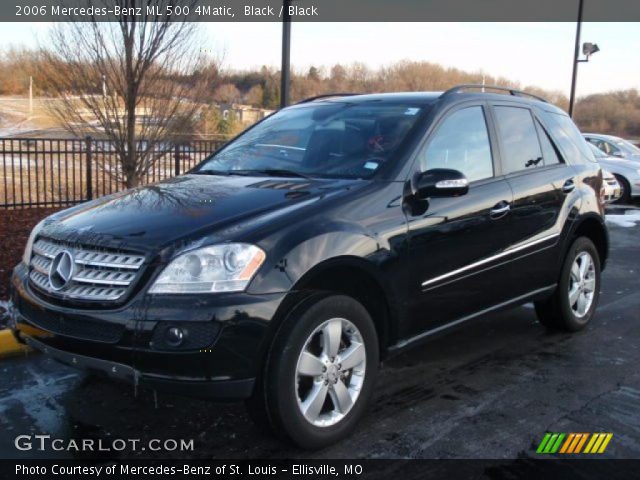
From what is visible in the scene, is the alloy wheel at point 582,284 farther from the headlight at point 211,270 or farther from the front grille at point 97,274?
the front grille at point 97,274

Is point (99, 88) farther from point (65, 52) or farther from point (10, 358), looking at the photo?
point (10, 358)

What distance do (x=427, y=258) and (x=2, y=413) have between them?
259 cm

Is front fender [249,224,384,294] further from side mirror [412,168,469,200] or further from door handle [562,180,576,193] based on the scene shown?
door handle [562,180,576,193]

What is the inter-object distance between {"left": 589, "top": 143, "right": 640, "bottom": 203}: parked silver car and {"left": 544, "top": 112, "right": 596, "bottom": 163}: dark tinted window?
10.8 meters

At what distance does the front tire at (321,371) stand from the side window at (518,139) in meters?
1.85

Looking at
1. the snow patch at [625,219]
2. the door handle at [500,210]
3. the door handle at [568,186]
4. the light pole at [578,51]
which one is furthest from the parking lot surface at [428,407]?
the light pole at [578,51]

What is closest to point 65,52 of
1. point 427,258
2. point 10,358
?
point 10,358


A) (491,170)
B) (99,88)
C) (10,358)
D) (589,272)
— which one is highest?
(99,88)

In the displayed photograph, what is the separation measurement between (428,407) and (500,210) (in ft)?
4.52

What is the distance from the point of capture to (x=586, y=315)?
557cm

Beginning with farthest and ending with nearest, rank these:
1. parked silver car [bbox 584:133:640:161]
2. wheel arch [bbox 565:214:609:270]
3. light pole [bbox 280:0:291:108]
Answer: parked silver car [bbox 584:133:640:161] < light pole [bbox 280:0:291:108] < wheel arch [bbox 565:214:609:270]

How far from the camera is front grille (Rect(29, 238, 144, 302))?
304 cm

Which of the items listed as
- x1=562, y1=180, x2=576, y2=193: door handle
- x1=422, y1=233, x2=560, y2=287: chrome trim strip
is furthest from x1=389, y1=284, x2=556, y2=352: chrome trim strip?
x1=562, y1=180, x2=576, y2=193: door handle
